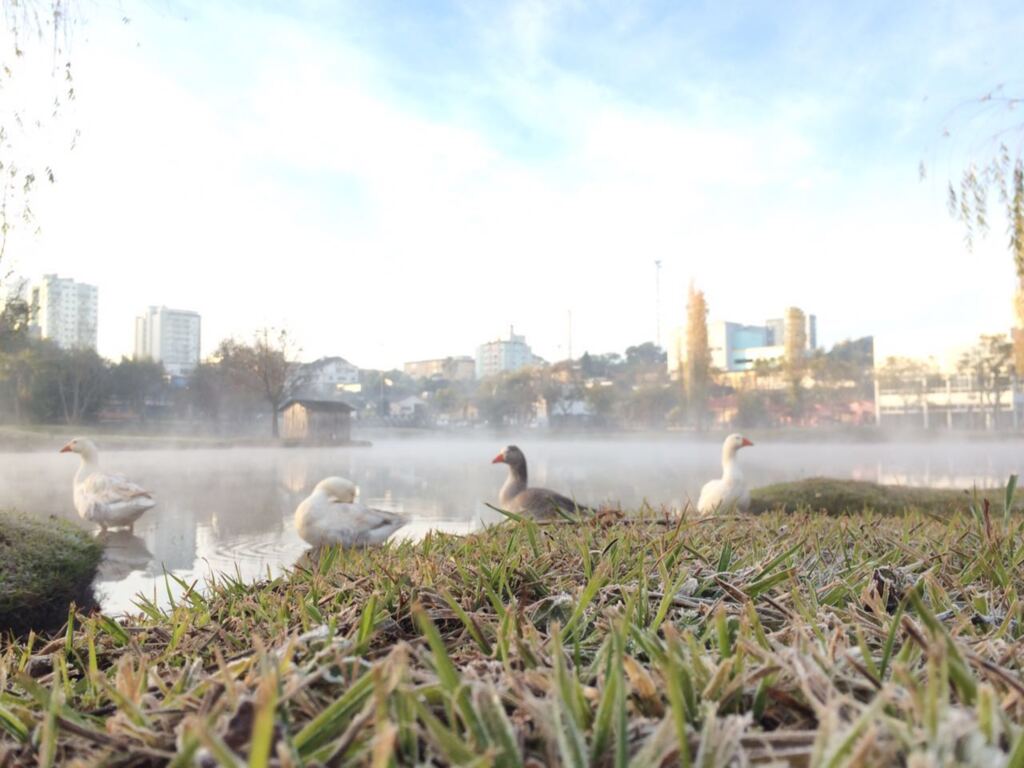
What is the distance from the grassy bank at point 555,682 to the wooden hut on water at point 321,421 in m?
28.1

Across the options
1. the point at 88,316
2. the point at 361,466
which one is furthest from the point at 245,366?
the point at 361,466

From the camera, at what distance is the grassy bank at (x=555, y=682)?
42cm

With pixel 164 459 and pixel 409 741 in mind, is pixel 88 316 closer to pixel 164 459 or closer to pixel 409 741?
pixel 164 459

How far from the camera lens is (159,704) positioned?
57 cm

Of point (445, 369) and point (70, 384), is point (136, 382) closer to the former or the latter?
point (70, 384)

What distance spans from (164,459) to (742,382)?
32.3m

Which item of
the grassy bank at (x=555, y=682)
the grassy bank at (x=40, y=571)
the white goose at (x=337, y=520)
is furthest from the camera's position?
the white goose at (x=337, y=520)

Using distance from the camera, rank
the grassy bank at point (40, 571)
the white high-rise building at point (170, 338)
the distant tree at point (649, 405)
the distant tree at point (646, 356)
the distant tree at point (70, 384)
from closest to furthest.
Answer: the grassy bank at point (40, 571)
the distant tree at point (70, 384)
the white high-rise building at point (170, 338)
the distant tree at point (649, 405)
the distant tree at point (646, 356)

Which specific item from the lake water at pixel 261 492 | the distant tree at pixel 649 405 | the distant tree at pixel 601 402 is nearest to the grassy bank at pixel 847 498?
the lake water at pixel 261 492

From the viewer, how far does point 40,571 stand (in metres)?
3.34

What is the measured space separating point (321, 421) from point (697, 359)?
2198 centimetres

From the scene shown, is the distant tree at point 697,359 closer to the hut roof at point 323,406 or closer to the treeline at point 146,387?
the hut roof at point 323,406

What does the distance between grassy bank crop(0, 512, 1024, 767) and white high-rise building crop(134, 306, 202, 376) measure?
93.6ft

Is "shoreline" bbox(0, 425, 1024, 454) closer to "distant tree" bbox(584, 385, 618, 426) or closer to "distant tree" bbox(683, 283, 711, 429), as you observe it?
"distant tree" bbox(584, 385, 618, 426)
